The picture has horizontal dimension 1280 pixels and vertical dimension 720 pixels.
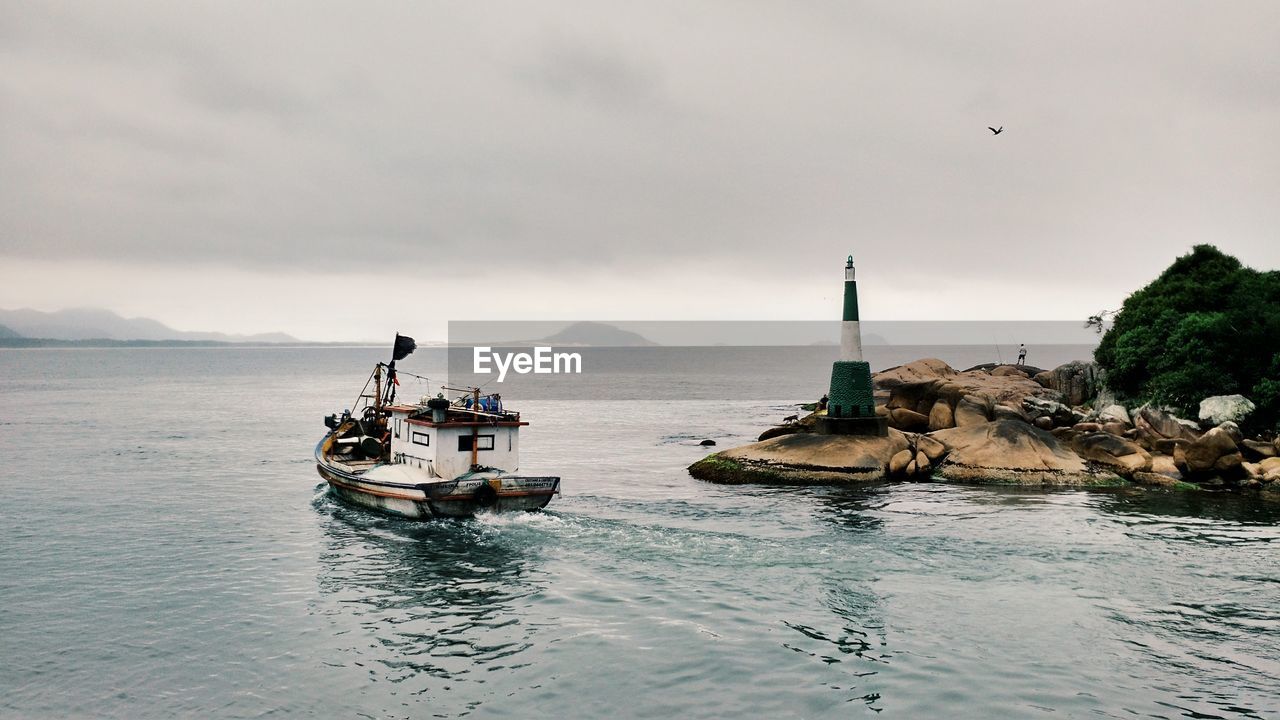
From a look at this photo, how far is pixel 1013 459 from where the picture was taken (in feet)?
127

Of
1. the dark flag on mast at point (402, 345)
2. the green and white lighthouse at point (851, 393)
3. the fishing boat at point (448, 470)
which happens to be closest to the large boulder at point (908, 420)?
the green and white lighthouse at point (851, 393)

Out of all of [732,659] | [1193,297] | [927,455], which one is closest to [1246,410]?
[1193,297]

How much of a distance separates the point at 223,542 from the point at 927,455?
3032cm

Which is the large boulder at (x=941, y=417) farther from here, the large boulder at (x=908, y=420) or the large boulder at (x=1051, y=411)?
the large boulder at (x=1051, y=411)

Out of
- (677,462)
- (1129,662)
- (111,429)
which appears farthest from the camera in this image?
(111,429)

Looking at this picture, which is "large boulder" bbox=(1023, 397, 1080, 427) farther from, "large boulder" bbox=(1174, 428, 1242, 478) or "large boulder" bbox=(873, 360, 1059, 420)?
"large boulder" bbox=(1174, 428, 1242, 478)

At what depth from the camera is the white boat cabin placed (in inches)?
1296

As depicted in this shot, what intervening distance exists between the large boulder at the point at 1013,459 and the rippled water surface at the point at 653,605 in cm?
229

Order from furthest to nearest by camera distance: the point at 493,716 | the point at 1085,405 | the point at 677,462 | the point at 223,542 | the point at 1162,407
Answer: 1. the point at 1085,405
2. the point at 677,462
3. the point at 1162,407
4. the point at 223,542
5. the point at 493,716

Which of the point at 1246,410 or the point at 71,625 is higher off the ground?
the point at 1246,410

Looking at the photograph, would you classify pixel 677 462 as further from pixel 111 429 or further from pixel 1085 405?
pixel 111 429

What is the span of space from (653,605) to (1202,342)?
125 ft

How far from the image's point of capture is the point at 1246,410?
1630 inches

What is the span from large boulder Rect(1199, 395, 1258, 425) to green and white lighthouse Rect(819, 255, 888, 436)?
15649 mm
